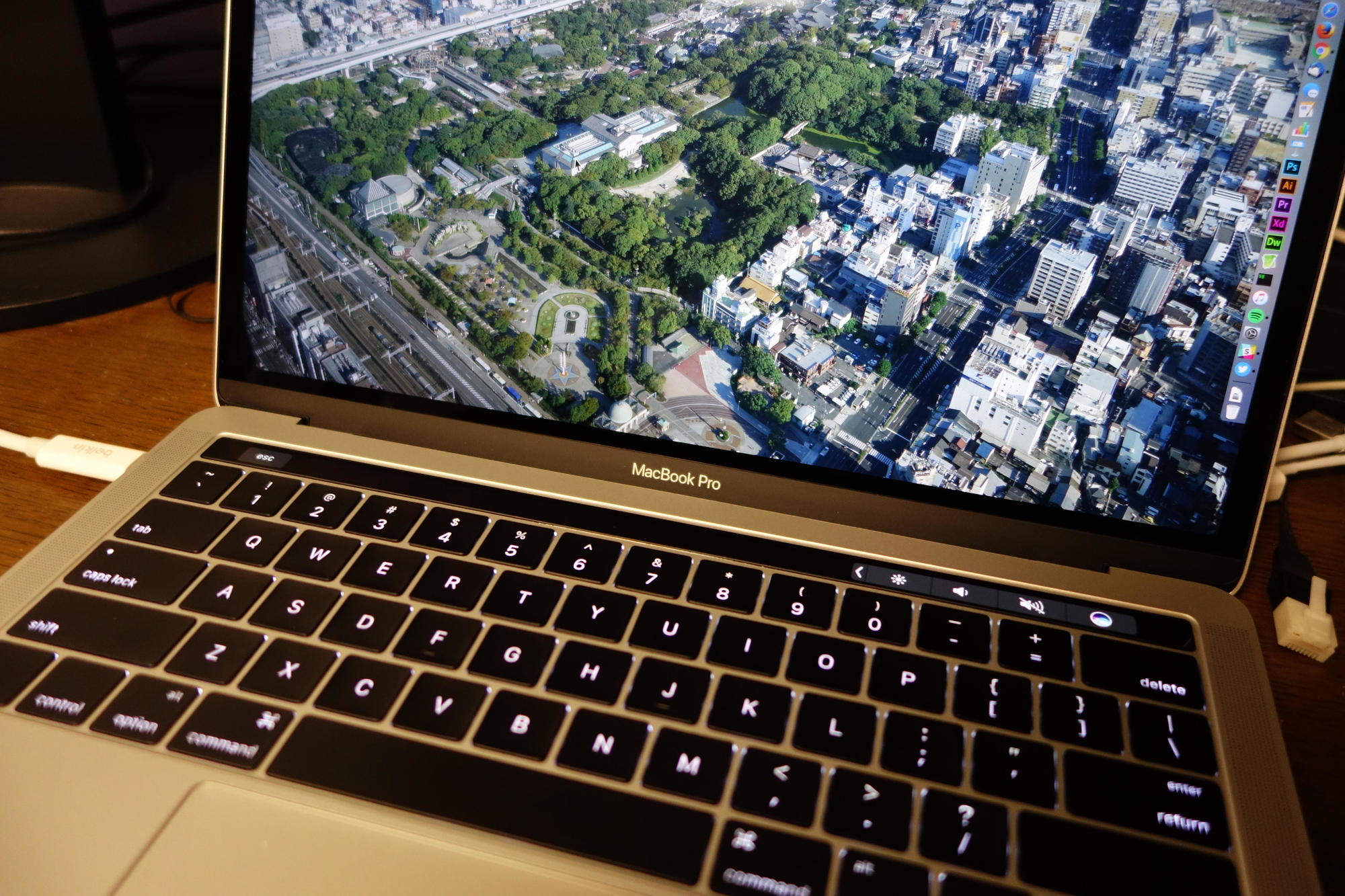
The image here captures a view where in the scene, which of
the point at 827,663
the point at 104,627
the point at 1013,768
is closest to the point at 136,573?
the point at 104,627

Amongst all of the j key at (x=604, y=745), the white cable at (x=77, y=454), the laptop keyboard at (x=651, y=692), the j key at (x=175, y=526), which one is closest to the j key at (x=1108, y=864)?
the laptop keyboard at (x=651, y=692)

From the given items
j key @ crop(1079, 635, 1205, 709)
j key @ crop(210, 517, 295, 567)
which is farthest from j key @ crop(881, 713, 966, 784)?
j key @ crop(210, 517, 295, 567)

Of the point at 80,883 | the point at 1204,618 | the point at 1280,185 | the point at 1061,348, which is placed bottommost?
the point at 80,883

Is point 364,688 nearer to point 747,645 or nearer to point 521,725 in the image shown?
point 521,725

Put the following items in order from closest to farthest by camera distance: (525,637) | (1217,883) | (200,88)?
(1217,883) < (525,637) < (200,88)

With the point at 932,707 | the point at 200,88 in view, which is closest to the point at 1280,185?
the point at 932,707

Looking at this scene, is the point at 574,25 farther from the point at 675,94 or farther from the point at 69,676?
the point at 69,676

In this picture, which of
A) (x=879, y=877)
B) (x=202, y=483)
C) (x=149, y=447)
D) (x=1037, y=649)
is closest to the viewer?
(x=879, y=877)
